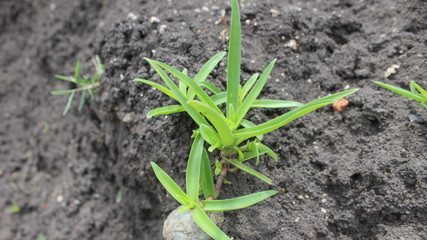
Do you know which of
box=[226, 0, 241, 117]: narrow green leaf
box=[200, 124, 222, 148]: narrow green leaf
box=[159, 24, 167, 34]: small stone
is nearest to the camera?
box=[200, 124, 222, 148]: narrow green leaf

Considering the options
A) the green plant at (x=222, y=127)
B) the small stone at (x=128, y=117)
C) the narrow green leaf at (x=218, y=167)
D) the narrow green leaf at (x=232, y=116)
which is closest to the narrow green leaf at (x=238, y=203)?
the green plant at (x=222, y=127)

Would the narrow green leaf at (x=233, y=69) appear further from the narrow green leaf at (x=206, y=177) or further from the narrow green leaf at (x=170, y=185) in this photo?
the narrow green leaf at (x=170, y=185)

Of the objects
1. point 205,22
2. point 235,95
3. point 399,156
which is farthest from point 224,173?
point 205,22

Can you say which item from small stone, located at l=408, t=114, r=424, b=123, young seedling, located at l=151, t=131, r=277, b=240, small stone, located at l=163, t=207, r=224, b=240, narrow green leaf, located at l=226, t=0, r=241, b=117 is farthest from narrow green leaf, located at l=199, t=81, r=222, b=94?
small stone, located at l=408, t=114, r=424, b=123

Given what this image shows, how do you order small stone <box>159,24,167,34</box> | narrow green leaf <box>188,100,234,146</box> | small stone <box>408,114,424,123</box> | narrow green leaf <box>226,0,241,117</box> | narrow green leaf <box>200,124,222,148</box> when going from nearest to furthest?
1. narrow green leaf <box>188,100,234,146</box>
2. narrow green leaf <box>200,124,222,148</box>
3. narrow green leaf <box>226,0,241,117</box>
4. small stone <box>408,114,424,123</box>
5. small stone <box>159,24,167,34</box>

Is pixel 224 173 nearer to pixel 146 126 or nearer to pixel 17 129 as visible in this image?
pixel 146 126

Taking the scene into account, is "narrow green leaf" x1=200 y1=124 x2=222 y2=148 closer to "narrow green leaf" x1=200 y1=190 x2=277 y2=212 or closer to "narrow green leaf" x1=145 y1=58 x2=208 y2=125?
"narrow green leaf" x1=145 y1=58 x2=208 y2=125
